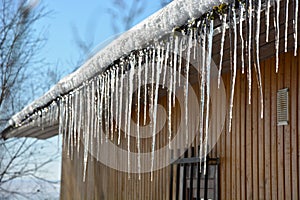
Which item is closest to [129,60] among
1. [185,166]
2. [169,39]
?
[169,39]

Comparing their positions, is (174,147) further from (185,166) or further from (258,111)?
(258,111)

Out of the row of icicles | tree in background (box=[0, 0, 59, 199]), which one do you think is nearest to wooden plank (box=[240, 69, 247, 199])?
the row of icicles

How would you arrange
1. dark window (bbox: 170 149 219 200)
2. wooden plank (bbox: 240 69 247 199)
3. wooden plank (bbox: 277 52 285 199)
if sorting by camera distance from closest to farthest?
1. wooden plank (bbox: 277 52 285 199)
2. wooden plank (bbox: 240 69 247 199)
3. dark window (bbox: 170 149 219 200)

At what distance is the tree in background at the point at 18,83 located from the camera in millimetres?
12289

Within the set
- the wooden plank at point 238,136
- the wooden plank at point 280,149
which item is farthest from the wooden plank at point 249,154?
the wooden plank at point 280,149

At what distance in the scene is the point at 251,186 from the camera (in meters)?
4.04

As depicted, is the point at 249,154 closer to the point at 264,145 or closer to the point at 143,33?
the point at 264,145

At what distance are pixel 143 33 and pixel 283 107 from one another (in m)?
1.21

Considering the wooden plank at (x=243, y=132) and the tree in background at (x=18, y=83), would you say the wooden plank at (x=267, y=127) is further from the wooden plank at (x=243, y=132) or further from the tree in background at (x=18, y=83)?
the tree in background at (x=18, y=83)

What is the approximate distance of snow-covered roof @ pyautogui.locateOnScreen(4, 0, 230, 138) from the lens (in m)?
2.68

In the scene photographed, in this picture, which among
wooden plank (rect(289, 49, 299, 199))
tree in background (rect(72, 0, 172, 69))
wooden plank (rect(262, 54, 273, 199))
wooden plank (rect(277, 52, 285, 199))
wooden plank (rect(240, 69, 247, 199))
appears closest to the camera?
wooden plank (rect(289, 49, 299, 199))

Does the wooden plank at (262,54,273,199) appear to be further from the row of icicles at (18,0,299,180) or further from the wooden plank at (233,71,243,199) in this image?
the wooden plank at (233,71,243,199)

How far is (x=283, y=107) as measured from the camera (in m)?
3.78

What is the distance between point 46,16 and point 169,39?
36.0 feet
